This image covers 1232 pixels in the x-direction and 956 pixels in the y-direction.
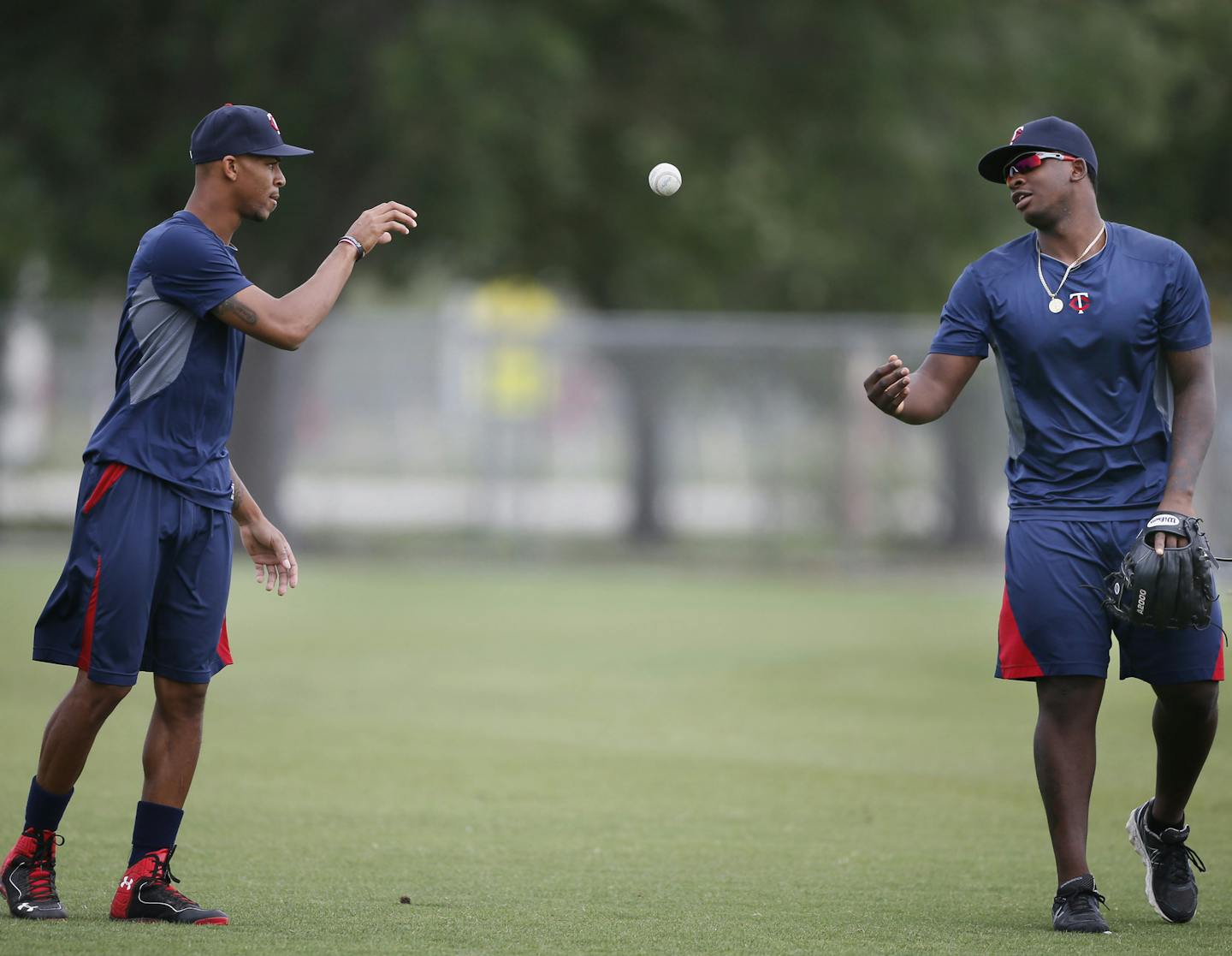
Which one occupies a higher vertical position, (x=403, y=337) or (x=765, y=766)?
(x=403, y=337)

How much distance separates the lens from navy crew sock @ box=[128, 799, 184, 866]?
19.1 feet

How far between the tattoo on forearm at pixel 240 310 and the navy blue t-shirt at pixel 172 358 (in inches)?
0.9

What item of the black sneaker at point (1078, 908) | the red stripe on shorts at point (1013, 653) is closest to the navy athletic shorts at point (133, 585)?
the red stripe on shorts at point (1013, 653)

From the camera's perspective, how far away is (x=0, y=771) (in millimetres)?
8844

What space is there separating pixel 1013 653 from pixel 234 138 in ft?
9.98

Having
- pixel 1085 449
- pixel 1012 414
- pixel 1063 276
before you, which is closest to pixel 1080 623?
pixel 1085 449

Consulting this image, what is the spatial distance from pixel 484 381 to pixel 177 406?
18.1m

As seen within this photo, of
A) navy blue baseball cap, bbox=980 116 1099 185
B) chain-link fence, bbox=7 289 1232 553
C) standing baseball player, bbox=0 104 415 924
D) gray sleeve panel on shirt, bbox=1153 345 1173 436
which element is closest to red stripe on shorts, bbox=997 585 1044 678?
gray sleeve panel on shirt, bbox=1153 345 1173 436

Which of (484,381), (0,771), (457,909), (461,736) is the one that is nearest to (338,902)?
(457,909)

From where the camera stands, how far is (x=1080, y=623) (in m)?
6.06

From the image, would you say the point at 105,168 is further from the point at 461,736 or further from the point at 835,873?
the point at 835,873

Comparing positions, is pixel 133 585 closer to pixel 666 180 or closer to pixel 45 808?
pixel 45 808

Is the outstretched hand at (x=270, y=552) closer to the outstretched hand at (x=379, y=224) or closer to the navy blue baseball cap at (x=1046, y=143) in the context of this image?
the outstretched hand at (x=379, y=224)

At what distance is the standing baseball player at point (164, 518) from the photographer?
5703 millimetres
